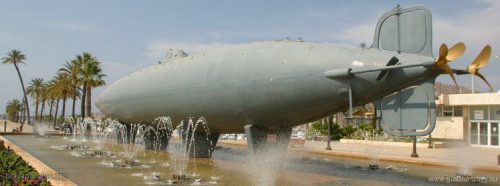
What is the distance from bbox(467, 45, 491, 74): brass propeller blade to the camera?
792 cm

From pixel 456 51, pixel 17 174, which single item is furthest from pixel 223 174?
pixel 456 51

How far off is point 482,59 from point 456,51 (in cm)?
52

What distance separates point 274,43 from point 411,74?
3718mm

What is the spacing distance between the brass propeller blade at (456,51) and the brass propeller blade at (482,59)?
391 millimetres

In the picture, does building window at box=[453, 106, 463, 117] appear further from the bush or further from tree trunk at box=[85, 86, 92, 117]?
tree trunk at box=[85, 86, 92, 117]

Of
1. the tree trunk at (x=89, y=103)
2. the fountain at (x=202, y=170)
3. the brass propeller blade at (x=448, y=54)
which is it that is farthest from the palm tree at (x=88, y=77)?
the brass propeller blade at (x=448, y=54)

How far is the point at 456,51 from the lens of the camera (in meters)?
7.89

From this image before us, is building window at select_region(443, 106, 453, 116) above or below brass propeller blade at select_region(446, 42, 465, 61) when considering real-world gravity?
below

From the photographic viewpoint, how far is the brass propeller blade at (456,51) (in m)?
7.84

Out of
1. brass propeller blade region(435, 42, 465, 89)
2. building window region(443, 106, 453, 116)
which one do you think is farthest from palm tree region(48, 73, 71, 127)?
brass propeller blade region(435, 42, 465, 89)

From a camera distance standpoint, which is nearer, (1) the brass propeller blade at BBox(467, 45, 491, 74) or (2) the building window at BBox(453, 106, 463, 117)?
(1) the brass propeller blade at BBox(467, 45, 491, 74)

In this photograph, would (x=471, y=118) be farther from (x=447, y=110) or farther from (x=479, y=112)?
(x=447, y=110)

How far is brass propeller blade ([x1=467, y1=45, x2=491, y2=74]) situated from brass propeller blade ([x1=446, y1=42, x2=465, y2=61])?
0.39m

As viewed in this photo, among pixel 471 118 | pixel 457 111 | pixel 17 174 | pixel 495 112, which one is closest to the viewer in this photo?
pixel 17 174
